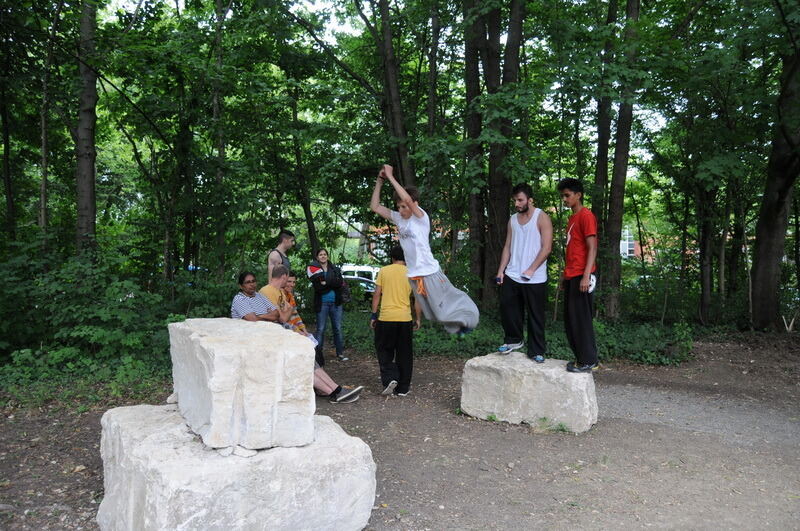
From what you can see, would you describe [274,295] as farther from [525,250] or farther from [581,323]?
[581,323]

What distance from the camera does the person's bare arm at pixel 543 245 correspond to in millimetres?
5578

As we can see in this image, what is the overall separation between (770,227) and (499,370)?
7733 millimetres

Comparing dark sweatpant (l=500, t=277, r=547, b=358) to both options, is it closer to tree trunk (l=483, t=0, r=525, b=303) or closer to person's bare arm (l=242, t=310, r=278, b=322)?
person's bare arm (l=242, t=310, r=278, b=322)

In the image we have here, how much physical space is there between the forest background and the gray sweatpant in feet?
10.8

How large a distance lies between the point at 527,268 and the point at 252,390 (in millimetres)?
3227

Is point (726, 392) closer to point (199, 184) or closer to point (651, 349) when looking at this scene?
point (651, 349)

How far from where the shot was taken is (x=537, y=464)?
4.76 metres

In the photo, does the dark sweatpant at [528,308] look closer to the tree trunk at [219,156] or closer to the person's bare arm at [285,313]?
the person's bare arm at [285,313]

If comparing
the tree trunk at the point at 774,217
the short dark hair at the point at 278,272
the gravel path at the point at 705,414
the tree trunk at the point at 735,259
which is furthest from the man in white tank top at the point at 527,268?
the tree trunk at the point at 735,259

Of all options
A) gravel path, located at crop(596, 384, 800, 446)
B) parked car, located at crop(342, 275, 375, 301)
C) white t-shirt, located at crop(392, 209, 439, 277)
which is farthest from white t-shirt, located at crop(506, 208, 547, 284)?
parked car, located at crop(342, 275, 375, 301)

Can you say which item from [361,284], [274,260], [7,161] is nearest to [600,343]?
[274,260]

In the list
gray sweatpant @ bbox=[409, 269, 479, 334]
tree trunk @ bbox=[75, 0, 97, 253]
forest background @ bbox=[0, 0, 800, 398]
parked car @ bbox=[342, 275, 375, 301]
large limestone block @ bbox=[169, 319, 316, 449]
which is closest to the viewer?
large limestone block @ bbox=[169, 319, 316, 449]

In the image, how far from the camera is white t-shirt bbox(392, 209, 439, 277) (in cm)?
579

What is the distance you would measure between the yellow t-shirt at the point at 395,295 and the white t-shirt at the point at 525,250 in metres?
1.23
